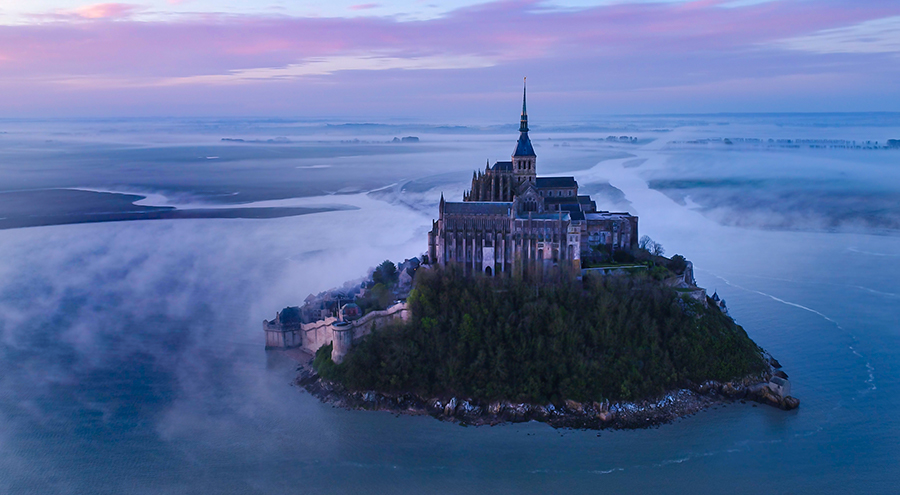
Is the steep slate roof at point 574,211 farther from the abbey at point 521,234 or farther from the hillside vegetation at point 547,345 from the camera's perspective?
the hillside vegetation at point 547,345

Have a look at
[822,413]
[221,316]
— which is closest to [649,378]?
[822,413]

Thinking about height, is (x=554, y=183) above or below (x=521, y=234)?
above

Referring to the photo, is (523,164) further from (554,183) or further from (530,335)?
(530,335)

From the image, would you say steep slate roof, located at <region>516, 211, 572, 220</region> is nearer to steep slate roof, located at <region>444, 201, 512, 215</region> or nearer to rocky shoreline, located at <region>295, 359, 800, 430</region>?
steep slate roof, located at <region>444, 201, 512, 215</region>

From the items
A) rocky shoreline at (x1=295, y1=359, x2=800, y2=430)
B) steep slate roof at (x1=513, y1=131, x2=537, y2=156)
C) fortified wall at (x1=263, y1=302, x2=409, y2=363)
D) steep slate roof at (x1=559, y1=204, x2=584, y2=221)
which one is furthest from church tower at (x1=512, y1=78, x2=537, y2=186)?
rocky shoreline at (x1=295, y1=359, x2=800, y2=430)

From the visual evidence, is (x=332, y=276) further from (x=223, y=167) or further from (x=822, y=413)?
(x=223, y=167)

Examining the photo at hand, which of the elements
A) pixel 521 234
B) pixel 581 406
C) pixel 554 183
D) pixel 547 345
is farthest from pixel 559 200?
pixel 581 406

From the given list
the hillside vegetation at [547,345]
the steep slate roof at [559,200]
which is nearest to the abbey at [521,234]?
the steep slate roof at [559,200]
